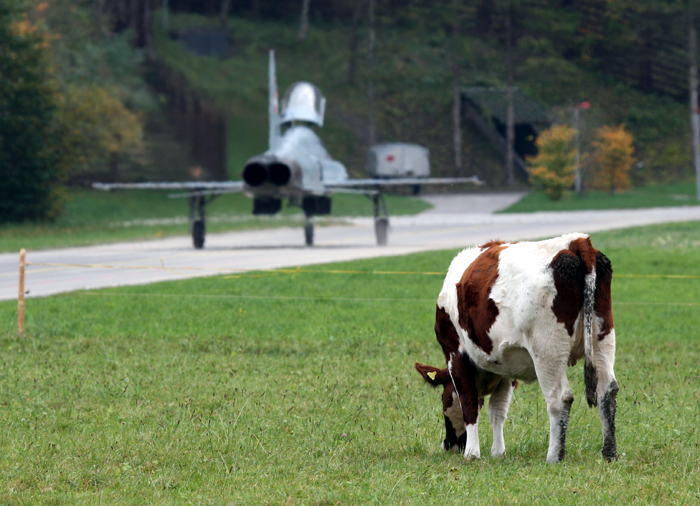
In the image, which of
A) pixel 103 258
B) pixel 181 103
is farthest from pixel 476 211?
pixel 103 258

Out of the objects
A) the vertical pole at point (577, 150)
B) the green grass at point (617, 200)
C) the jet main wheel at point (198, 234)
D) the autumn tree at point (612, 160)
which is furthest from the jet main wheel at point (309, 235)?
the autumn tree at point (612, 160)

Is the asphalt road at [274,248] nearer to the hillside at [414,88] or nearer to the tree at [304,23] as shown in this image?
the hillside at [414,88]

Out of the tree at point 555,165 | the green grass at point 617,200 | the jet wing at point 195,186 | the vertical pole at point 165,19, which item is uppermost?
the vertical pole at point 165,19

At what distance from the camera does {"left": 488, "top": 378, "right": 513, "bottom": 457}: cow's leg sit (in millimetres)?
7073

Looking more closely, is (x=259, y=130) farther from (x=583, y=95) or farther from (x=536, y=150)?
(x=583, y=95)

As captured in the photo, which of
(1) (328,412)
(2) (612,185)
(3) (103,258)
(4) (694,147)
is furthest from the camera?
(4) (694,147)

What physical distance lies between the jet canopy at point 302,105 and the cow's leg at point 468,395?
1068 inches

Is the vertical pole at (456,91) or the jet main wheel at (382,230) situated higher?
the vertical pole at (456,91)

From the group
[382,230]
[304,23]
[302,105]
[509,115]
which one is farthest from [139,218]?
[304,23]

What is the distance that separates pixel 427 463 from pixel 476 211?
54.6 m

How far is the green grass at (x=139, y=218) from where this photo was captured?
3645 centimetres

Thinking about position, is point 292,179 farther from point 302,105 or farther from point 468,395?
point 468,395

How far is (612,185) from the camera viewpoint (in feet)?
218

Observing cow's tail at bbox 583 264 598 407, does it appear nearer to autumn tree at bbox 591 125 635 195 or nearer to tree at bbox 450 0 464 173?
autumn tree at bbox 591 125 635 195
